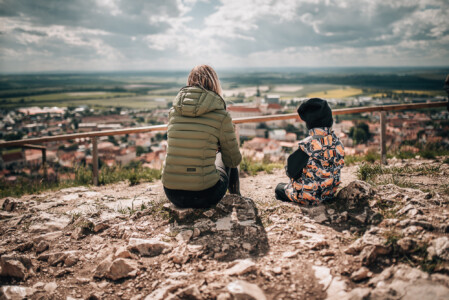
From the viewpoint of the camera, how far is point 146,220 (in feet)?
10.9

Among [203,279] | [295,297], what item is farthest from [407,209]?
[203,279]

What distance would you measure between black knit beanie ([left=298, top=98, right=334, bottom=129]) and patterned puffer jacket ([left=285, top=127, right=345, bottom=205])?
0.23 ft

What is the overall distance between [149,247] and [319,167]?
195 cm

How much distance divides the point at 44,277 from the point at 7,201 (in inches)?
96.0

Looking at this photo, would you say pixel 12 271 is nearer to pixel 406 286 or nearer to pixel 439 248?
pixel 406 286

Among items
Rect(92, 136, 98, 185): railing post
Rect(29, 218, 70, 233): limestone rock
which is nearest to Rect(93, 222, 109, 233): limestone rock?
Rect(29, 218, 70, 233): limestone rock

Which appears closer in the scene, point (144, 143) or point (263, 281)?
point (263, 281)

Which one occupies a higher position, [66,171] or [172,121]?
[172,121]

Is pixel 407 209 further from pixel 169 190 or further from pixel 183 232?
pixel 169 190

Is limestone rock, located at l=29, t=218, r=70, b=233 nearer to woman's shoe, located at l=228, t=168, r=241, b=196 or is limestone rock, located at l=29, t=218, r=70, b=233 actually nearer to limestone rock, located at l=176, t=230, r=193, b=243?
limestone rock, located at l=176, t=230, r=193, b=243

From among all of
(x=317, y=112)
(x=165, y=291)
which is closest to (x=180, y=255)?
(x=165, y=291)

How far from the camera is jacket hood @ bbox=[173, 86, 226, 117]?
2844 millimetres

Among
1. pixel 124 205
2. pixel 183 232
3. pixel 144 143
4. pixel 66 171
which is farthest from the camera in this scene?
pixel 144 143

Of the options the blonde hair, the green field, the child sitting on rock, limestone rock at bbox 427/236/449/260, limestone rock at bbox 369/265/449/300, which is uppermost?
the green field
